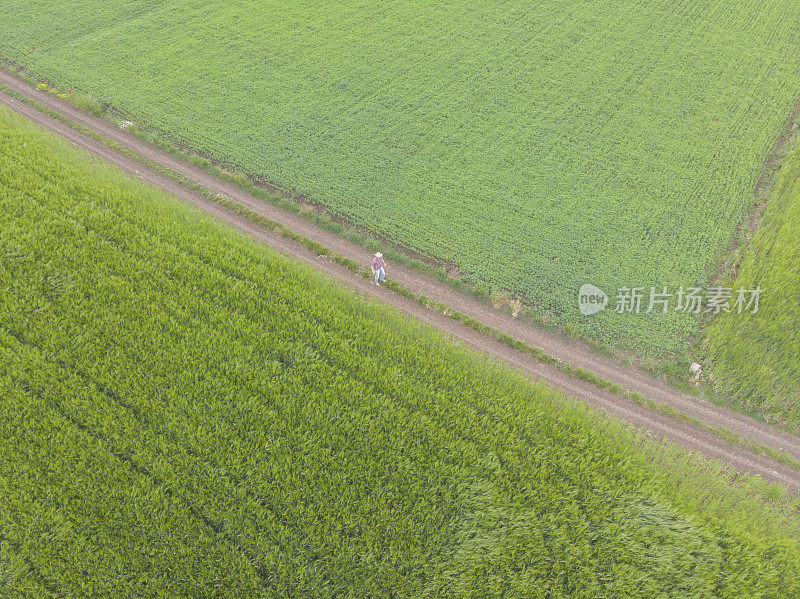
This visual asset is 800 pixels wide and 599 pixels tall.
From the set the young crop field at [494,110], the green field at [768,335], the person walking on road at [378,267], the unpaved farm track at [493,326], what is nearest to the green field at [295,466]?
the unpaved farm track at [493,326]

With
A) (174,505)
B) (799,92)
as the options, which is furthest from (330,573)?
(799,92)

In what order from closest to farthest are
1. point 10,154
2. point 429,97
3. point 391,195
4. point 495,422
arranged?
point 495,422 < point 10,154 < point 391,195 < point 429,97

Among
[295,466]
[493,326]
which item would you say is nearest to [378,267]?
[493,326]

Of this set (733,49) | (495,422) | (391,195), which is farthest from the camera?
(733,49)

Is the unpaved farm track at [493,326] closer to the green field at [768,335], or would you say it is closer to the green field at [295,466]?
the green field at [768,335]

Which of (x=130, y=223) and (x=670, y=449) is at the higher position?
(x=130, y=223)

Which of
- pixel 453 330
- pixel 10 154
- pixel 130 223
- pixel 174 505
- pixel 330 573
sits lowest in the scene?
pixel 453 330

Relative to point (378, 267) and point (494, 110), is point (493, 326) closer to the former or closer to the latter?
point (378, 267)

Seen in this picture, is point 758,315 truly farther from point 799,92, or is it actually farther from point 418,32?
point 418,32
